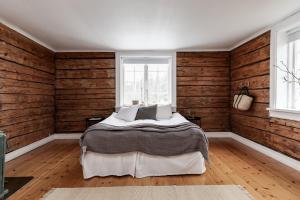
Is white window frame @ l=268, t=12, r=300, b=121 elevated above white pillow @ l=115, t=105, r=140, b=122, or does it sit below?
above

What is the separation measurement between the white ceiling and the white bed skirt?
1.92 meters

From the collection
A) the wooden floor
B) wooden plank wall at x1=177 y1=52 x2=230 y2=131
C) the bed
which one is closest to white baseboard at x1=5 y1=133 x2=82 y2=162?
the wooden floor

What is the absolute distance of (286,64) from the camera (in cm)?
342

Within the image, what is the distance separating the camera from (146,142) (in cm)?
284

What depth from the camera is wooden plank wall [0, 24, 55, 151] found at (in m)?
3.39

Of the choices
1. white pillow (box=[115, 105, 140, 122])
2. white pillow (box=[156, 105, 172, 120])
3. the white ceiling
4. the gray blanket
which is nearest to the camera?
the white ceiling

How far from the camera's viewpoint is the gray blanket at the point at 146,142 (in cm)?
279

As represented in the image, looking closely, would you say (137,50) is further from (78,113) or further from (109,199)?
(109,199)

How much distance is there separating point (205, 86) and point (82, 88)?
3.06 m

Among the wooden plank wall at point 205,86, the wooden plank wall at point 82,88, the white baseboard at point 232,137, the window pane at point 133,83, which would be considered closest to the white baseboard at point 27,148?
the white baseboard at point 232,137

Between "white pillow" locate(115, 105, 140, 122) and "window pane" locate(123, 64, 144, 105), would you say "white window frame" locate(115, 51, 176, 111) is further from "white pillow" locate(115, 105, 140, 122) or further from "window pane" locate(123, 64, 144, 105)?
"white pillow" locate(115, 105, 140, 122)

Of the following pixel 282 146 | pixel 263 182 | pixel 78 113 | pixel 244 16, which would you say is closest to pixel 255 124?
pixel 282 146

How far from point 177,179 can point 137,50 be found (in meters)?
3.39

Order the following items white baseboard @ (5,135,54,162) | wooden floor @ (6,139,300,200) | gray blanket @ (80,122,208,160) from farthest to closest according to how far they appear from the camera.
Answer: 1. white baseboard @ (5,135,54,162)
2. gray blanket @ (80,122,208,160)
3. wooden floor @ (6,139,300,200)
